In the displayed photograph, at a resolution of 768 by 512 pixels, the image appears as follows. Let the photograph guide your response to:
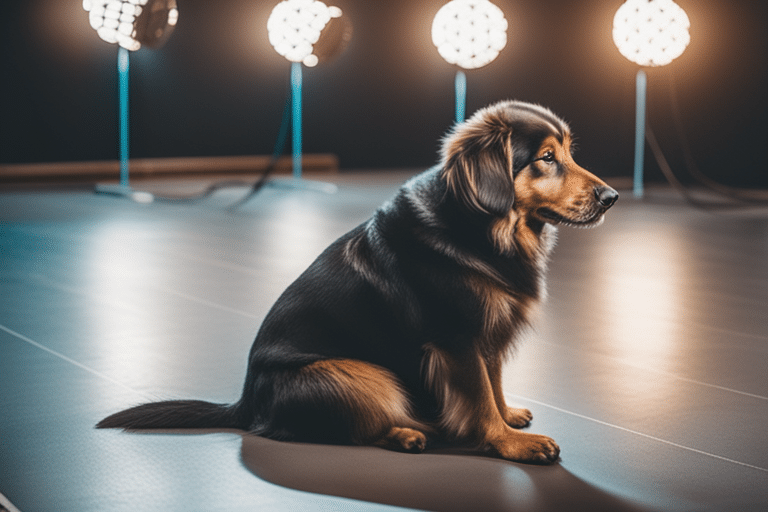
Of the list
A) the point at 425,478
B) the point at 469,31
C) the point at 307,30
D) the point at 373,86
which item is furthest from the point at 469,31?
the point at 425,478

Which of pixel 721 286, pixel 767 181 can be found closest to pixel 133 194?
pixel 721 286

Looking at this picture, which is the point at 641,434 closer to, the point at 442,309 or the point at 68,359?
the point at 442,309

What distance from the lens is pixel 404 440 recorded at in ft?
7.36

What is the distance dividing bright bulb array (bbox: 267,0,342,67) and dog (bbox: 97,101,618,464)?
6248mm

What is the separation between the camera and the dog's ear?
2.20 meters

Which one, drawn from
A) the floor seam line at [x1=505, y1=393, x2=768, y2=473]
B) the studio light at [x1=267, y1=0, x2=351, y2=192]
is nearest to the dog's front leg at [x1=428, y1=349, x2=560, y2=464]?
the floor seam line at [x1=505, y1=393, x2=768, y2=473]

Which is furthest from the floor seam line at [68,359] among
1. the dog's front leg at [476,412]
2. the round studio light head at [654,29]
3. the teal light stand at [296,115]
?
the round studio light head at [654,29]

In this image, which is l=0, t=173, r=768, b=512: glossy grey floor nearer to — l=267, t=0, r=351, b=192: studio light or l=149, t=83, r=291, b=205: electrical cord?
l=149, t=83, r=291, b=205: electrical cord

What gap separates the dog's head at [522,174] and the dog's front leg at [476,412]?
0.33 metres

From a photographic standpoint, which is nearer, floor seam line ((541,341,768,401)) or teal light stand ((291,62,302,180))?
floor seam line ((541,341,768,401))

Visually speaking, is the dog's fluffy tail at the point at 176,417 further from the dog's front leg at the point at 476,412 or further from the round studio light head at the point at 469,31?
the round studio light head at the point at 469,31

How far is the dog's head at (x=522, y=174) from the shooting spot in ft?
7.23

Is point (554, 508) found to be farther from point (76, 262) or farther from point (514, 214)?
point (76, 262)

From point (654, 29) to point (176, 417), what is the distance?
6309 mm
